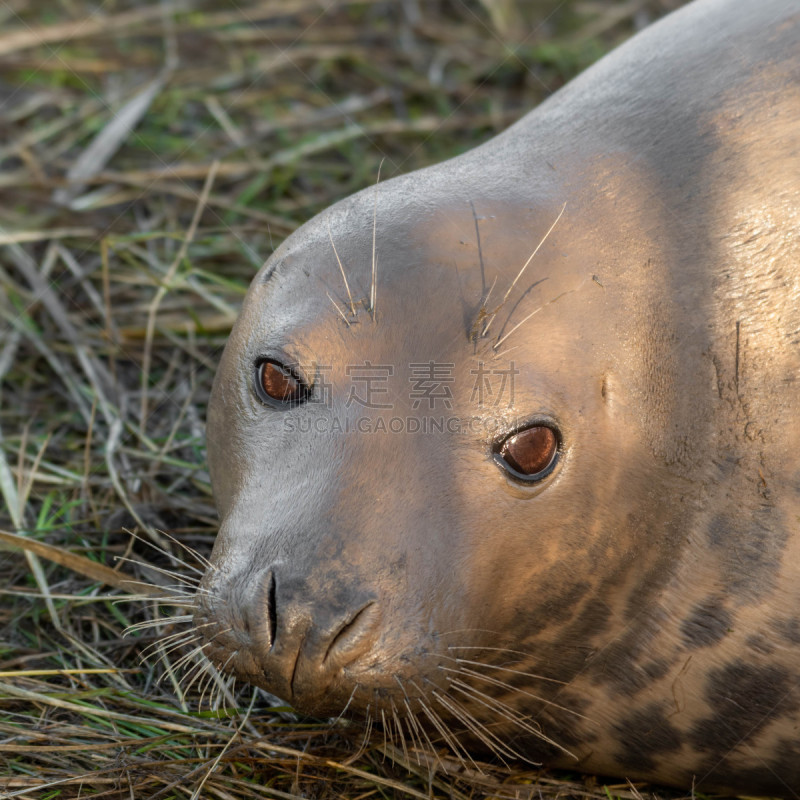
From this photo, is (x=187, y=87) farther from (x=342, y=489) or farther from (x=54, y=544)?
(x=342, y=489)

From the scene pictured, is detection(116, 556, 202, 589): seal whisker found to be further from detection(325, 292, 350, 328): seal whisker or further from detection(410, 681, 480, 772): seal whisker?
detection(325, 292, 350, 328): seal whisker

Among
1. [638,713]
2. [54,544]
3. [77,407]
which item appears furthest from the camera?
[77,407]

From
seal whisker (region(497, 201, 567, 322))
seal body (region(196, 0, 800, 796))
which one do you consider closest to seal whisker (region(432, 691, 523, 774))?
seal body (region(196, 0, 800, 796))

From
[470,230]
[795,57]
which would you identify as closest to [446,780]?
[470,230]

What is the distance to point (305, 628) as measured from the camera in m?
2.01

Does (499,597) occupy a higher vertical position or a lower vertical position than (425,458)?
lower

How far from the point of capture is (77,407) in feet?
12.3

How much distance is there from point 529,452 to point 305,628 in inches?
22.5

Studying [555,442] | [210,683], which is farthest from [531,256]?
[210,683]

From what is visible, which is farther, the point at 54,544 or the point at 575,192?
the point at 54,544

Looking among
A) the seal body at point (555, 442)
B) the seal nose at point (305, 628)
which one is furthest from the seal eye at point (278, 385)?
the seal nose at point (305, 628)

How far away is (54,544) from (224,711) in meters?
0.86

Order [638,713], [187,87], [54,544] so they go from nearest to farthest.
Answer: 1. [638,713]
2. [54,544]
3. [187,87]

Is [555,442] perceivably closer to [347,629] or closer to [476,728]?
[347,629]
